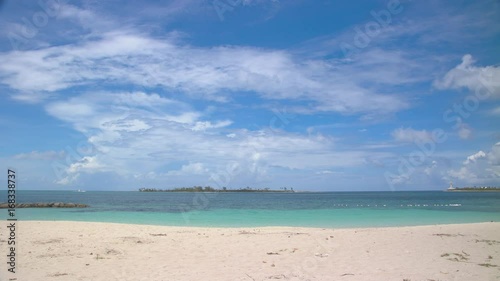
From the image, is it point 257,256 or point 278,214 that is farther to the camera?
point 278,214

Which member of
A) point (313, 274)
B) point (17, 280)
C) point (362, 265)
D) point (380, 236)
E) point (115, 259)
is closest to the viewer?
point (17, 280)

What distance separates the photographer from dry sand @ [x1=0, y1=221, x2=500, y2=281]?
8.91 metres

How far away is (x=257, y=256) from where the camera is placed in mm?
11305

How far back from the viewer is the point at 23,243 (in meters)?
13.2

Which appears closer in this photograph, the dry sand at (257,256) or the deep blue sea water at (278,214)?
the dry sand at (257,256)

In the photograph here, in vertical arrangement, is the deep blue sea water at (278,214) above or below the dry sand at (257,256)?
below

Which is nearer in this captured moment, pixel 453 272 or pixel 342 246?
pixel 453 272

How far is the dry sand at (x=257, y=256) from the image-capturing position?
891 centimetres

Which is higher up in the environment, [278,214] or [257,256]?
[257,256]

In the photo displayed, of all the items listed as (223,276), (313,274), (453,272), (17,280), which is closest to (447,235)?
(453,272)

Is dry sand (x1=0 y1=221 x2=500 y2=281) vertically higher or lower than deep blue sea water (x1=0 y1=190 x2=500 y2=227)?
higher

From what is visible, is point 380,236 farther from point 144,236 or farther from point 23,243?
point 23,243

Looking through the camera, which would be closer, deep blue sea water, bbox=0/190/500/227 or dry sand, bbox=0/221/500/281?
dry sand, bbox=0/221/500/281

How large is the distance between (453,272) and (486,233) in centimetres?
874
